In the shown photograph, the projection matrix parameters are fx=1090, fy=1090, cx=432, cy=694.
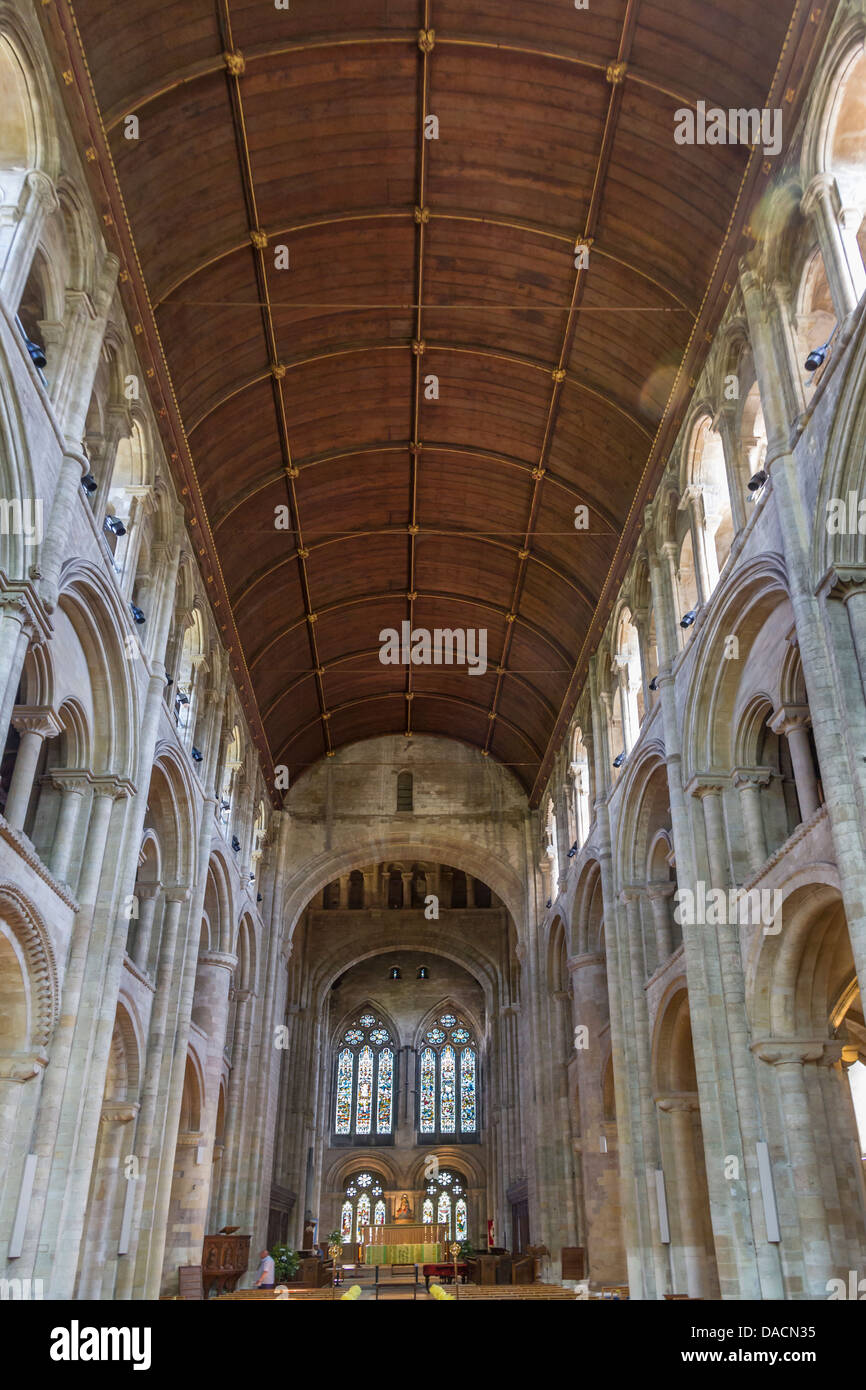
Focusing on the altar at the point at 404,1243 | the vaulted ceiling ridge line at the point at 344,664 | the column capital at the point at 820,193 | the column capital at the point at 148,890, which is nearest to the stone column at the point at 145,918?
the column capital at the point at 148,890

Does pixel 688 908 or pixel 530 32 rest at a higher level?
pixel 530 32

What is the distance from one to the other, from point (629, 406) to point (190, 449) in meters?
8.65

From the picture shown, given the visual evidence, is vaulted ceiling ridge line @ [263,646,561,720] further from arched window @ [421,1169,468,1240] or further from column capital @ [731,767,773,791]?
arched window @ [421,1169,468,1240]

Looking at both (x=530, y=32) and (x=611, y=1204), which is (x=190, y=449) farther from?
(x=611, y=1204)

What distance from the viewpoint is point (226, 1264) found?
85.2 ft

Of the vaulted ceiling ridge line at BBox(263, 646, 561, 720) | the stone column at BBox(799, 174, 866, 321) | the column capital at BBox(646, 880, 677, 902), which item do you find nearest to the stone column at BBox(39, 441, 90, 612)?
the stone column at BBox(799, 174, 866, 321)

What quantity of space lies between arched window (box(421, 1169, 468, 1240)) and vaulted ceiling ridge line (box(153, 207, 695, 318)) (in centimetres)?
4064

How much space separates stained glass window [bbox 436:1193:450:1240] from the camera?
155ft

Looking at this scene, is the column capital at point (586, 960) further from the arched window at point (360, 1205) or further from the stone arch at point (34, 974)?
the arched window at point (360, 1205)

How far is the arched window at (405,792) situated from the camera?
120 feet

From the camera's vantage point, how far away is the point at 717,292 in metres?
17.8

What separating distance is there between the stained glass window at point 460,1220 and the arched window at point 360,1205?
3.20 meters

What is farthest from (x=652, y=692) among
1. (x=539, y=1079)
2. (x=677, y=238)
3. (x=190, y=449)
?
(x=539, y=1079)

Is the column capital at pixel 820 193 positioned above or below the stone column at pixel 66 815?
above
